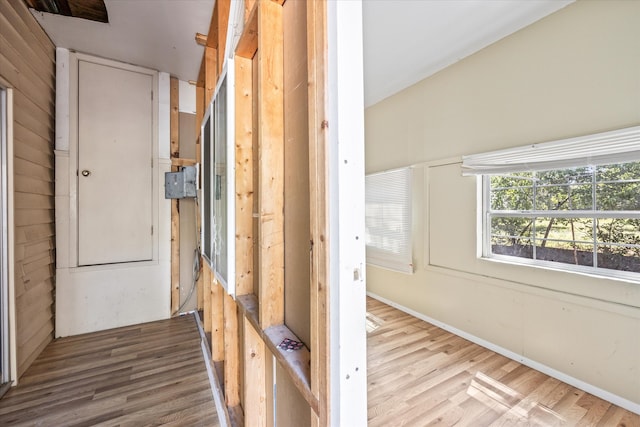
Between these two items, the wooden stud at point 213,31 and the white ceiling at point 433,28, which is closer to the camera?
the white ceiling at point 433,28

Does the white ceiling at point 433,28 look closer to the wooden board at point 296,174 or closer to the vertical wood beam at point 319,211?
the wooden board at point 296,174

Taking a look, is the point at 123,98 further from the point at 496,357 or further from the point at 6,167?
the point at 496,357

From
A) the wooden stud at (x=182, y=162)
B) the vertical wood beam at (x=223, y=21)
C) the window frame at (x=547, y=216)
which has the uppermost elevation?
the vertical wood beam at (x=223, y=21)

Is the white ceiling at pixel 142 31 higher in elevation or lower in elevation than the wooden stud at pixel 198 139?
higher

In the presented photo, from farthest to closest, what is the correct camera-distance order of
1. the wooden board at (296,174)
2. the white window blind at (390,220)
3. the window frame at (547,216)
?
1. the white window blind at (390,220)
2. the window frame at (547,216)
3. the wooden board at (296,174)

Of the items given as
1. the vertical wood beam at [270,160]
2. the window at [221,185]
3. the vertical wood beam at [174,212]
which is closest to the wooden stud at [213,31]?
the window at [221,185]

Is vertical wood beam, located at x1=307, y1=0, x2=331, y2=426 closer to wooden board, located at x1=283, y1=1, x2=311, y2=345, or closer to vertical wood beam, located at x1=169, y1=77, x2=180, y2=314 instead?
wooden board, located at x1=283, y1=1, x2=311, y2=345

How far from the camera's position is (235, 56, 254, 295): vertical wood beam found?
4.55ft

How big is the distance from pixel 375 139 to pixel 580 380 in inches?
131

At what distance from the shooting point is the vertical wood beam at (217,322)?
2.19 meters

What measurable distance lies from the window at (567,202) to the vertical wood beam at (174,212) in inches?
133

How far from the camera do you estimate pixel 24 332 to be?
2307 mm

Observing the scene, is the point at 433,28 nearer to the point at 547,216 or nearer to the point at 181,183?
the point at 547,216

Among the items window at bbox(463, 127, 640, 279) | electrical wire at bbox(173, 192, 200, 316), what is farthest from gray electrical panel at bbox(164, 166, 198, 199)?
window at bbox(463, 127, 640, 279)
